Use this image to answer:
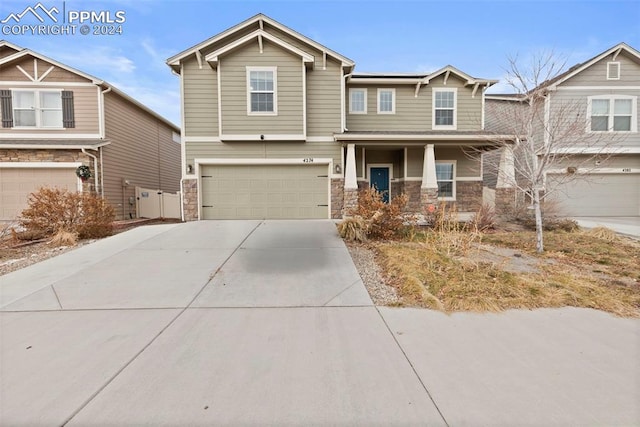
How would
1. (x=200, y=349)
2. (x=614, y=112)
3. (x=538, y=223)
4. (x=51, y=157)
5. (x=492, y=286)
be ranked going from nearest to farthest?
(x=200, y=349) → (x=492, y=286) → (x=538, y=223) → (x=51, y=157) → (x=614, y=112)

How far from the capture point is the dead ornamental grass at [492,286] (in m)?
4.17

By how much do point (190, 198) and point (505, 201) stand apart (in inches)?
459

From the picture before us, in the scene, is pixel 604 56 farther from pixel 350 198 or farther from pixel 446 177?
pixel 350 198

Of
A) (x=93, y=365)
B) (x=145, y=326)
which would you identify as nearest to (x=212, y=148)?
(x=145, y=326)

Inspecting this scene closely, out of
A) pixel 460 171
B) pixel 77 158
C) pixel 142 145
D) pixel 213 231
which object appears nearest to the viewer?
pixel 213 231

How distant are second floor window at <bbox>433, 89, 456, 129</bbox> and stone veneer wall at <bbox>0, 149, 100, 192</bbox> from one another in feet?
46.9

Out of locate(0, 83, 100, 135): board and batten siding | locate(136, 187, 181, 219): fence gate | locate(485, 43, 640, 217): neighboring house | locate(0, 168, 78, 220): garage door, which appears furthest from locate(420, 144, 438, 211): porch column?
locate(0, 168, 78, 220): garage door

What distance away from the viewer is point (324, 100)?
12.1 m

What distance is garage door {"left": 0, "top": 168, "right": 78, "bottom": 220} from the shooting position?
1262 centimetres

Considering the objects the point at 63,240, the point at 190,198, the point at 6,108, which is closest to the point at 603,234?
the point at 190,198

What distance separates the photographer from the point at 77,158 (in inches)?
502

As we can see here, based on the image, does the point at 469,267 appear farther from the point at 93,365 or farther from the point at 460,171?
the point at 460,171

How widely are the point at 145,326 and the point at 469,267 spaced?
4.84 metres

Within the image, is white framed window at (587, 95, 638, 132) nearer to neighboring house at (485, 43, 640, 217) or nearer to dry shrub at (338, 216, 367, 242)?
neighboring house at (485, 43, 640, 217)
